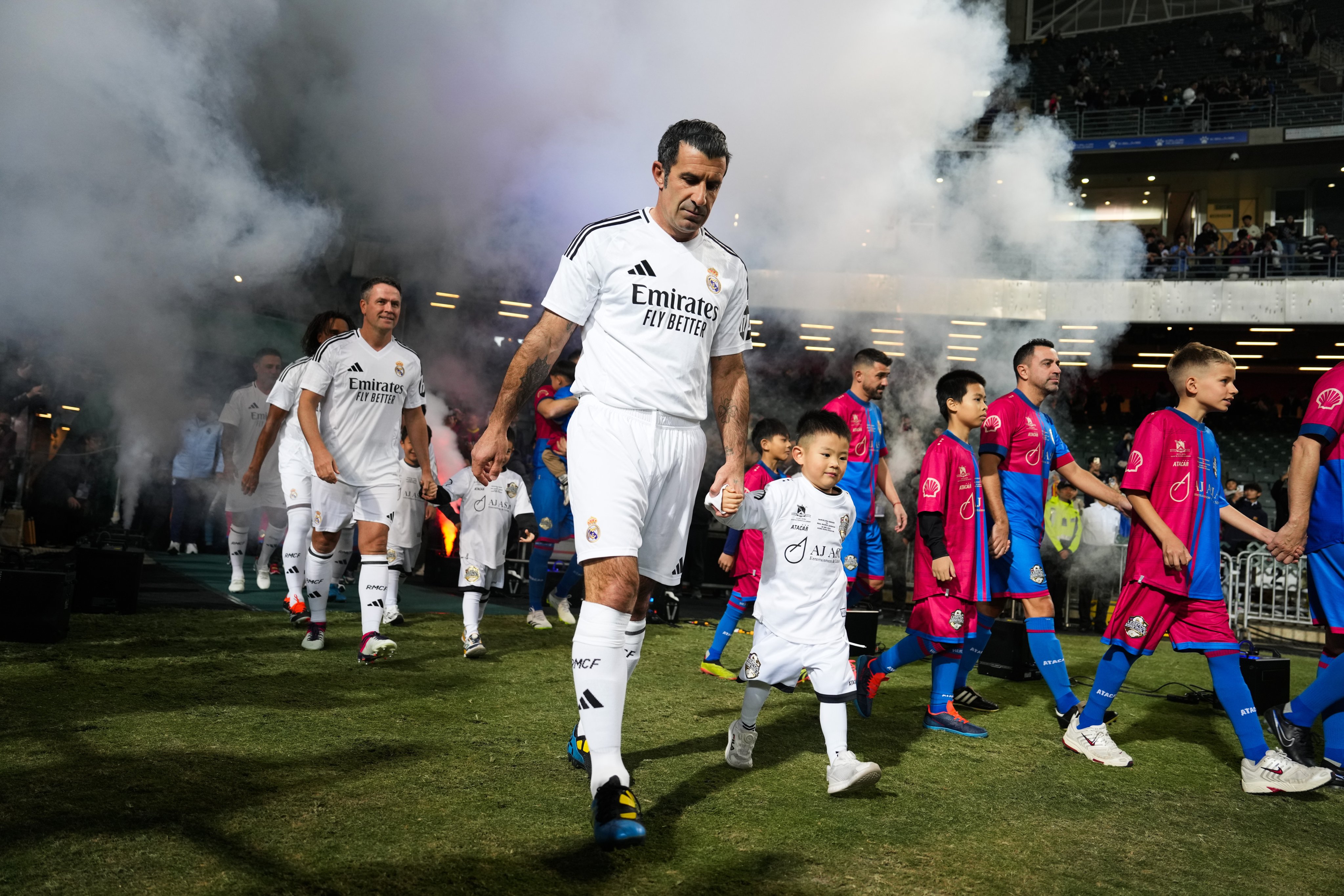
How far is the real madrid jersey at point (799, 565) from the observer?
11.2 feet

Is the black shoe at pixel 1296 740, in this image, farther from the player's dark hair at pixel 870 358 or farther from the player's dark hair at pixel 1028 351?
the player's dark hair at pixel 870 358

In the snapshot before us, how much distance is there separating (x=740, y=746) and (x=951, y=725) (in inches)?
59.7

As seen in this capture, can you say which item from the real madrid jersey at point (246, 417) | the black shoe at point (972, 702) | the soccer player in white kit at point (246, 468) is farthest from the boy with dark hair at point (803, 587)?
the real madrid jersey at point (246, 417)

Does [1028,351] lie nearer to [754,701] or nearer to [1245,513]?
[754,701]

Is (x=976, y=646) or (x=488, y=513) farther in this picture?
(x=488, y=513)

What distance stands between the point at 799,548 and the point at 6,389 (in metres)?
6.89

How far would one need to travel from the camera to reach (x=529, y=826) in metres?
2.51

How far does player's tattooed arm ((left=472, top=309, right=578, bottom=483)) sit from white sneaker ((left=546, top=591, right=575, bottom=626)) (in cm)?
460

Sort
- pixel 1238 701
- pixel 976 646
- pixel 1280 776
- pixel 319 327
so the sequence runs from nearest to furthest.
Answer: pixel 1280 776 → pixel 1238 701 → pixel 976 646 → pixel 319 327

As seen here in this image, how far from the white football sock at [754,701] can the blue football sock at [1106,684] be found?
1659 mm

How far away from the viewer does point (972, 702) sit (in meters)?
5.23

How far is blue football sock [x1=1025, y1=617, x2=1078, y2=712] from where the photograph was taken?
4594 millimetres

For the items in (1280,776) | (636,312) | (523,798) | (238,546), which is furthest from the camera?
(238,546)

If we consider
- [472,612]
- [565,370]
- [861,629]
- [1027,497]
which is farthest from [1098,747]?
[565,370]
